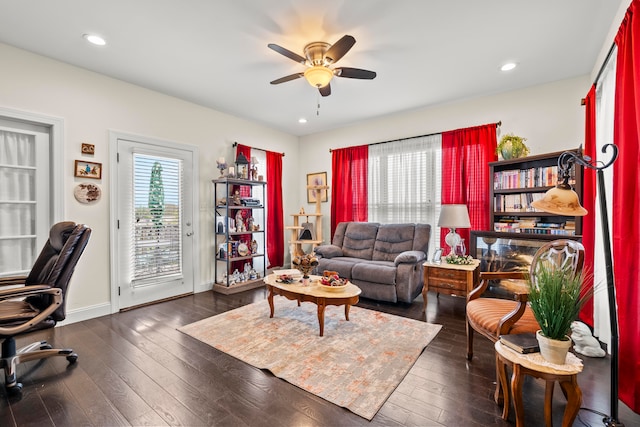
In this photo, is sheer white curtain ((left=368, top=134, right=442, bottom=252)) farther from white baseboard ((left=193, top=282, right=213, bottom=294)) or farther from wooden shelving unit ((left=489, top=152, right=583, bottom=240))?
white baseboard ((left=193, top=282, right=213, bottom=294))

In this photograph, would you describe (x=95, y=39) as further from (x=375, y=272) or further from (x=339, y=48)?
(x=375, y=272)

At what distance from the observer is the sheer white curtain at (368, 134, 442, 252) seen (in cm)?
427

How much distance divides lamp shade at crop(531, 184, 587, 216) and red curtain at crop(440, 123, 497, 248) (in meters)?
2.17

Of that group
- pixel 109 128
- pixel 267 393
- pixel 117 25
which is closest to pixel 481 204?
pixel 267 393

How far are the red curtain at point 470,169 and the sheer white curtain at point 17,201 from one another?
16.0 feet

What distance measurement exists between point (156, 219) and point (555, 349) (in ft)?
13.3

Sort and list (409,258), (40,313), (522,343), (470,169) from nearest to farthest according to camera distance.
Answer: (522,343) → (40,313) → (409,258) → (470,169)

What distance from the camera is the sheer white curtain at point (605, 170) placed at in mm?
2439

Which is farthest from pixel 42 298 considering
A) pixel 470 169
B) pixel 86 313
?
pixel 470 169

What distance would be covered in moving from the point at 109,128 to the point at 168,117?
731 mm

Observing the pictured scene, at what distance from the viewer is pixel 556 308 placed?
4.35 ft

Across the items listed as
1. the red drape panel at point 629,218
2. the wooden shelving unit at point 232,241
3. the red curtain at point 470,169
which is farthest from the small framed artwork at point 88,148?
the red drape panel at point 629,218

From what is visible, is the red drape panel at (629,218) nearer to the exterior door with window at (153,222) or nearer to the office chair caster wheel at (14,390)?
the office chair caster wheel at (14,390)

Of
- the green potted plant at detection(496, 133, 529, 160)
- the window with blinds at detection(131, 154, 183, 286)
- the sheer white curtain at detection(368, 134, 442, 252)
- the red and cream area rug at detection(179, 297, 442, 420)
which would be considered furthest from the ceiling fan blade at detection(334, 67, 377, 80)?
the window with blinds at detection(131, 154, 183, 286)
